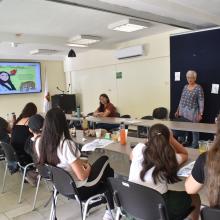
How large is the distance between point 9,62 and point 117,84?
11.3 ft

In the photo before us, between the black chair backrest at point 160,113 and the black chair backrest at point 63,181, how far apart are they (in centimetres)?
375

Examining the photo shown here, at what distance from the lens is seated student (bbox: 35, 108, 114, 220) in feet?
7.08

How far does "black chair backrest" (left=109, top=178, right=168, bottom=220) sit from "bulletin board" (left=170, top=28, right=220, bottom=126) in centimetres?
402

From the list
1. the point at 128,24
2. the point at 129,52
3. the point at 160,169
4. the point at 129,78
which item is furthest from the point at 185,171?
the point at 129,78

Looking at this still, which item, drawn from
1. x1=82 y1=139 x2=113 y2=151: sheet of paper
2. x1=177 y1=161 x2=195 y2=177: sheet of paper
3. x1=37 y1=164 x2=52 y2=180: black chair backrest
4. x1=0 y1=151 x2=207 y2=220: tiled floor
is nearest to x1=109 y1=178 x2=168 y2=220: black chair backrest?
x1=177 y1=161 x2=195 y2=177: sheet of paper

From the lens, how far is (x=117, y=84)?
295 inches

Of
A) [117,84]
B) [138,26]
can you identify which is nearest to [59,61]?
[117,84]

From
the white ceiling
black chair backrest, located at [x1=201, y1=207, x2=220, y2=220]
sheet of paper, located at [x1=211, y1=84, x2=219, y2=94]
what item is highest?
the white ceiling

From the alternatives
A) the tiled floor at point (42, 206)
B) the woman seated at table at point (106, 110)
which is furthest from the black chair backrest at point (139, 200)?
the woman seated at table at point (106, 110)

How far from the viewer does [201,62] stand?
5242 mm

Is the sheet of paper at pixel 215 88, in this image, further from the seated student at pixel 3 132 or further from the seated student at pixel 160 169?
the seated student at pixel 3 132

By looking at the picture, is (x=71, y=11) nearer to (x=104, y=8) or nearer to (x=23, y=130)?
(x=104, y=8)

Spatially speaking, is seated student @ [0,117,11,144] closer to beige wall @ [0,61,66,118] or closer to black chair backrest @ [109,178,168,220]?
black chair backrest @ [109,178,168,220]

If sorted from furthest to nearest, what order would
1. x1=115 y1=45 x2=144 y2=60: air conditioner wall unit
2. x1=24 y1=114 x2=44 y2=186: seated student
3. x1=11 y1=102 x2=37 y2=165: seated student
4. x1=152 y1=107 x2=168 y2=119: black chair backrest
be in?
→ x1=115 y1=45 x2=144 y2=60: air conditioner wall unit < x1=152 y1=107 x2=168 y2=119: black chair backrest < x1=11 y1=102 x2=37 y2=165: seated student < x1=24 y1=114 x2=44 y2=186: seated student
